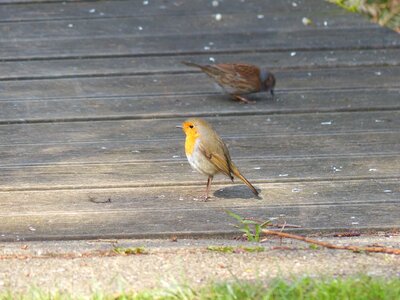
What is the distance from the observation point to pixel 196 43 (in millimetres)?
7059

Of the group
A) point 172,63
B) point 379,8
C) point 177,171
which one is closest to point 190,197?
point 177,171

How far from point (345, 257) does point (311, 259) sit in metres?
0.13

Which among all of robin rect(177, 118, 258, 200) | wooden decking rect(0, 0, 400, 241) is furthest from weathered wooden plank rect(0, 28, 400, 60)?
robin rect(177, 118, 258, 200)

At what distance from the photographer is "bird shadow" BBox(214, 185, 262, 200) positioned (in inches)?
188

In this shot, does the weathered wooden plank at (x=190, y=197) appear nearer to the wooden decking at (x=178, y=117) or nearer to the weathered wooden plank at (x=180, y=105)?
the wooden decking at (x=178, y=117)

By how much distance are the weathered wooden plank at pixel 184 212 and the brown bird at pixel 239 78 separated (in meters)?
1.42

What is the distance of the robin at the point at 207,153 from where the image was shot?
15.7 ft

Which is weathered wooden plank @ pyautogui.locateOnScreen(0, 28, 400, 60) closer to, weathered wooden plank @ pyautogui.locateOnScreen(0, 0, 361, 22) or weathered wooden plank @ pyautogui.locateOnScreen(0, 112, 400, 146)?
weathered wooden plank @ pyautogui.locateOnScreen(0, 0, 361, 22)

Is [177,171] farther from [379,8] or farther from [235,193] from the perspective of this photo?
[379,8]

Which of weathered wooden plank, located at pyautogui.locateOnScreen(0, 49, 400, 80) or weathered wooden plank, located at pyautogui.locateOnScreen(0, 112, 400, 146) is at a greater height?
weathered wooden plank, located at pyautogui.locateOnScreen(0, 49, 400, 80)

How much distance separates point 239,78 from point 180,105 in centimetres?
48

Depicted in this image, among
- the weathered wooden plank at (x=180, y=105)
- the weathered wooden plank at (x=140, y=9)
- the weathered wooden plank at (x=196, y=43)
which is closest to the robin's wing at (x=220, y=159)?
the weathered wooden plank at (x=180, y=105)

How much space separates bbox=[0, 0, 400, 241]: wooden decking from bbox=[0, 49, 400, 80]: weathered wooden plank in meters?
0.01

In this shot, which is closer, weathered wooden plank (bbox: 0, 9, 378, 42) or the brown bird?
the brown bird
